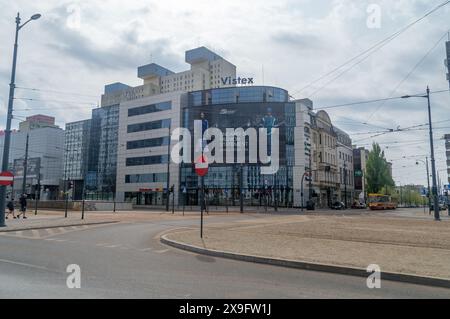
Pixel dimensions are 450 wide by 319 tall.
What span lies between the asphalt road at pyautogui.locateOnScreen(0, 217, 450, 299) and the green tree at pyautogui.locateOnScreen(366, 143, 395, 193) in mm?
81915

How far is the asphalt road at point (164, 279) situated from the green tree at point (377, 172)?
81915mm

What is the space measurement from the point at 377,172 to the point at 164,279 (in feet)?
279

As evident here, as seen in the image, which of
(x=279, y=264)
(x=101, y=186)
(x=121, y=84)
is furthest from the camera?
(x=121, y=84)

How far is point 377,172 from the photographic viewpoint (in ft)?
276

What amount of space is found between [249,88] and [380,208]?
110 feet

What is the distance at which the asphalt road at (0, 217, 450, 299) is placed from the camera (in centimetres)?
628

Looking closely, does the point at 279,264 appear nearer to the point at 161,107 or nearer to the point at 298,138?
the point at 298,138

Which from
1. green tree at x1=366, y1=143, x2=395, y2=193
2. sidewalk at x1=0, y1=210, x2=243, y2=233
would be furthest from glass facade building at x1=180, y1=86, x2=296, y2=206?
sidewalk at x1=0, y1=210, x2=243, y2=233

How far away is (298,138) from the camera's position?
66.5 m

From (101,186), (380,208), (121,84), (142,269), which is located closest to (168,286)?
(142,269)

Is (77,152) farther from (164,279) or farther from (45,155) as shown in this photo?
(164,279)

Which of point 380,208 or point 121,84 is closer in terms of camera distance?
point 380,208

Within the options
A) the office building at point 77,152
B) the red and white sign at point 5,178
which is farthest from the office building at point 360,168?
the red and white sign at point 5,178

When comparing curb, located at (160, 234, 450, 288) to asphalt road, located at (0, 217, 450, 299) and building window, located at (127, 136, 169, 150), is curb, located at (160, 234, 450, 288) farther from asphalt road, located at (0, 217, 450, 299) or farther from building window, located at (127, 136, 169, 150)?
building window, located at (127, 136, 169, 150)
